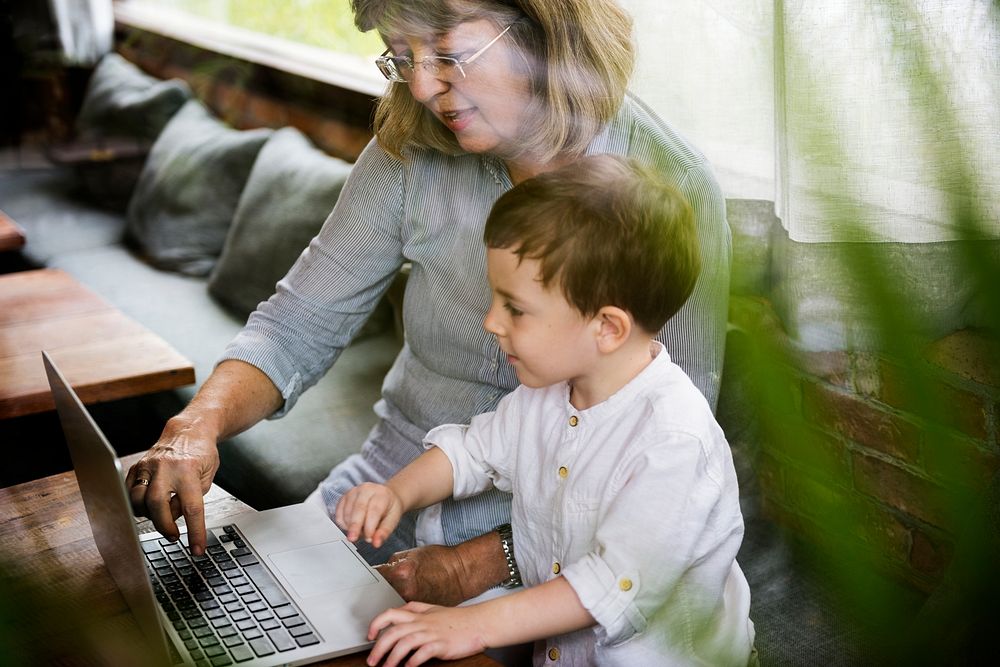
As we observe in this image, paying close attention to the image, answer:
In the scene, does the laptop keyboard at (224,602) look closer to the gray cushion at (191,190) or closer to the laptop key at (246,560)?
the laptop key at (246,560)

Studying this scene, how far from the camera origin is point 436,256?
1.03 meters

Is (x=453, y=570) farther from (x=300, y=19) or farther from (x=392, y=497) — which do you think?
(x=300, y=19)

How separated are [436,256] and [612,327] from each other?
34 centimetres

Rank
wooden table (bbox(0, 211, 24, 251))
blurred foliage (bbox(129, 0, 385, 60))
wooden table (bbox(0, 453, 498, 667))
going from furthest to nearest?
wooden table (bbox(0, 211, 24, 251)) → blurred foliage (bbox(129, 0, 385, 60)) → wooden table (bbox(0, 453, 498, 667))

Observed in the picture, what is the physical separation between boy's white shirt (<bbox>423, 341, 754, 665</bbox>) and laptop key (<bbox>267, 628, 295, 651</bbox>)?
0.67 ft

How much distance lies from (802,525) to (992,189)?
0.41 feet

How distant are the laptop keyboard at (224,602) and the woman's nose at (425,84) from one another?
1.35 ft

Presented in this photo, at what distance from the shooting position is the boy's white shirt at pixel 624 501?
0.65m

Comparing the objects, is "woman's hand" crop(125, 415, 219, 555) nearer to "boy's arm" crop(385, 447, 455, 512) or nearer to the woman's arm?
the woman's arm

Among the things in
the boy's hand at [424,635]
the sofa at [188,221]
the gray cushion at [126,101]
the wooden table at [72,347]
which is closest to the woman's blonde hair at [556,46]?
the boy's hand at [424,635]

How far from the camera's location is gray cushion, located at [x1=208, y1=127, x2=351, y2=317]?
1.32 metres

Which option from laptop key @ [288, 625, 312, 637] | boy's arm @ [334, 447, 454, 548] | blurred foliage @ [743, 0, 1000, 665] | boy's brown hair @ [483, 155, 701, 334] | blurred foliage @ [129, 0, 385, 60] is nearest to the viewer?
blurred foliage @ [743, 0, 1000, 665]

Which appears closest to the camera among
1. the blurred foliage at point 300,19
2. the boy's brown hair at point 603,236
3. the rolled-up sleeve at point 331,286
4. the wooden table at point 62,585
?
the wooden table at point 62,585

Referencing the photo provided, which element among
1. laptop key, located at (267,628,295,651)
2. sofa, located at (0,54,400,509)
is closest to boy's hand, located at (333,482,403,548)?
laptop key, located at (267,628,295,651)
